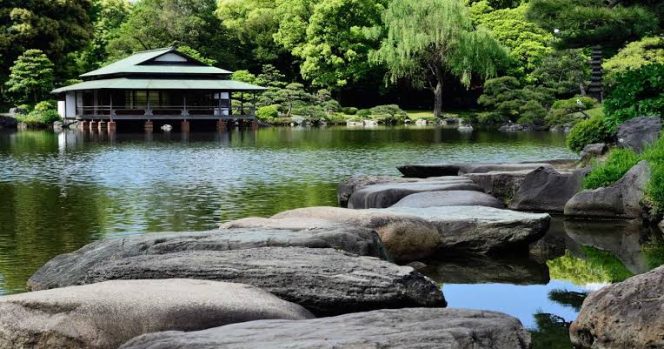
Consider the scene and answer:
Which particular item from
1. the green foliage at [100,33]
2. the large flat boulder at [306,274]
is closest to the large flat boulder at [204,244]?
the large flat boulder at [306,274]

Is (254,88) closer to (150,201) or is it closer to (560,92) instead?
(560,92)

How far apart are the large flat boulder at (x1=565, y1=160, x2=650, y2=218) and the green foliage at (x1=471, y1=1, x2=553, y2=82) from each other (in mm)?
37495

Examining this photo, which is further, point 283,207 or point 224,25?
point 224,25

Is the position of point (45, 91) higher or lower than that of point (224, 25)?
lower

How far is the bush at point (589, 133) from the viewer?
15805 millimetres

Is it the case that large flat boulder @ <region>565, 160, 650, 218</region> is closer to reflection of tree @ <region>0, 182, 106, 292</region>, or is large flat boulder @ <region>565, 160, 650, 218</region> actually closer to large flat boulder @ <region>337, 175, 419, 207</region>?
large flat boulder @ <region>337, 175, 419, 207</region>

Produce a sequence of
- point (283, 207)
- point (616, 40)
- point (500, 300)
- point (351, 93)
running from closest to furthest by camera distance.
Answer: point (500, 300) → point (283, 207) → point (616, 40) → point (351, 93)

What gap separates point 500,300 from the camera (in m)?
7.23

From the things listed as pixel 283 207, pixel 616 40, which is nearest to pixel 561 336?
pixel 283 207

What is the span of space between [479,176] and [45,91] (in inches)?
1570

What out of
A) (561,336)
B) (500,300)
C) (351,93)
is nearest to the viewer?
(561,336)

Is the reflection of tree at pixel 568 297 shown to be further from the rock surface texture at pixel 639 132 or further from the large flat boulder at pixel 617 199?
the rock surface texture at pixel 639 132

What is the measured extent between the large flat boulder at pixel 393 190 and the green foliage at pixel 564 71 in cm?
3458

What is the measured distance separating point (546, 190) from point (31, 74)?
40.1 meters
